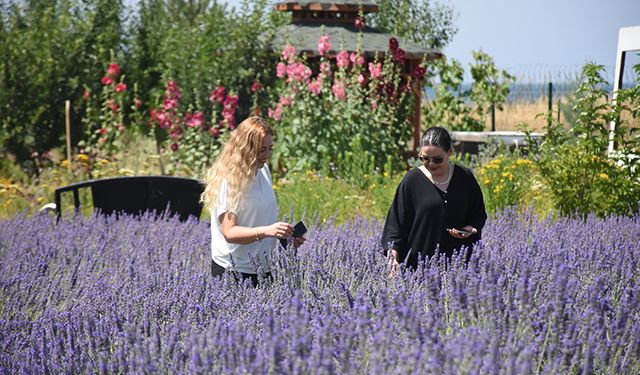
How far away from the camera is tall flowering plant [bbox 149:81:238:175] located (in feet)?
37.0

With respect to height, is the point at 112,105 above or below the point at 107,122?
above

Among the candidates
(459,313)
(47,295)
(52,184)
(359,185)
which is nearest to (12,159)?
→ (52,184)

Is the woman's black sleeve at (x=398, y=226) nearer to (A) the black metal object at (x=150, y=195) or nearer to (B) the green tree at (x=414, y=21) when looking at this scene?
Answer: (A) the black metal object at (x=150, y=195)

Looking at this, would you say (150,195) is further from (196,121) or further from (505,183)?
(196,121)

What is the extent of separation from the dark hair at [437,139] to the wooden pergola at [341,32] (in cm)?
915

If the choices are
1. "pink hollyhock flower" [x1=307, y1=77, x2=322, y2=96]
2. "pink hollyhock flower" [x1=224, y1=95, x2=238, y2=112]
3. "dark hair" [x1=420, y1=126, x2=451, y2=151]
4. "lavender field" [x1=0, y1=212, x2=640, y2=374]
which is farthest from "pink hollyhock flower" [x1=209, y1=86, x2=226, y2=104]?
"dark hair" [x1=420, y1=126, x2=451, y2=151]

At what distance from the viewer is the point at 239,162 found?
407 cm

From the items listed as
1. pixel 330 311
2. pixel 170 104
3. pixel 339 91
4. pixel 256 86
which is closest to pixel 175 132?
pixel 170 104

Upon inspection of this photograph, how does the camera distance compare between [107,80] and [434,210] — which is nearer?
[434,210]

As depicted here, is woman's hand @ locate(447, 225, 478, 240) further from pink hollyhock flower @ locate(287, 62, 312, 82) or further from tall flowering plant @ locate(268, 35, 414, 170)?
pink hollyhock flower @ locate(287, 62, 312, 82)

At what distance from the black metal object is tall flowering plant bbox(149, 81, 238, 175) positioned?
3520 mm

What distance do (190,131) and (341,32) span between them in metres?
3.65

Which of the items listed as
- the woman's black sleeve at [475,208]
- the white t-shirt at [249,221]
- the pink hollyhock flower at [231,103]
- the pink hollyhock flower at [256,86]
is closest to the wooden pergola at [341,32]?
the pink hollyhock flower at [256,86]

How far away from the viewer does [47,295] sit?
4.09 meters
